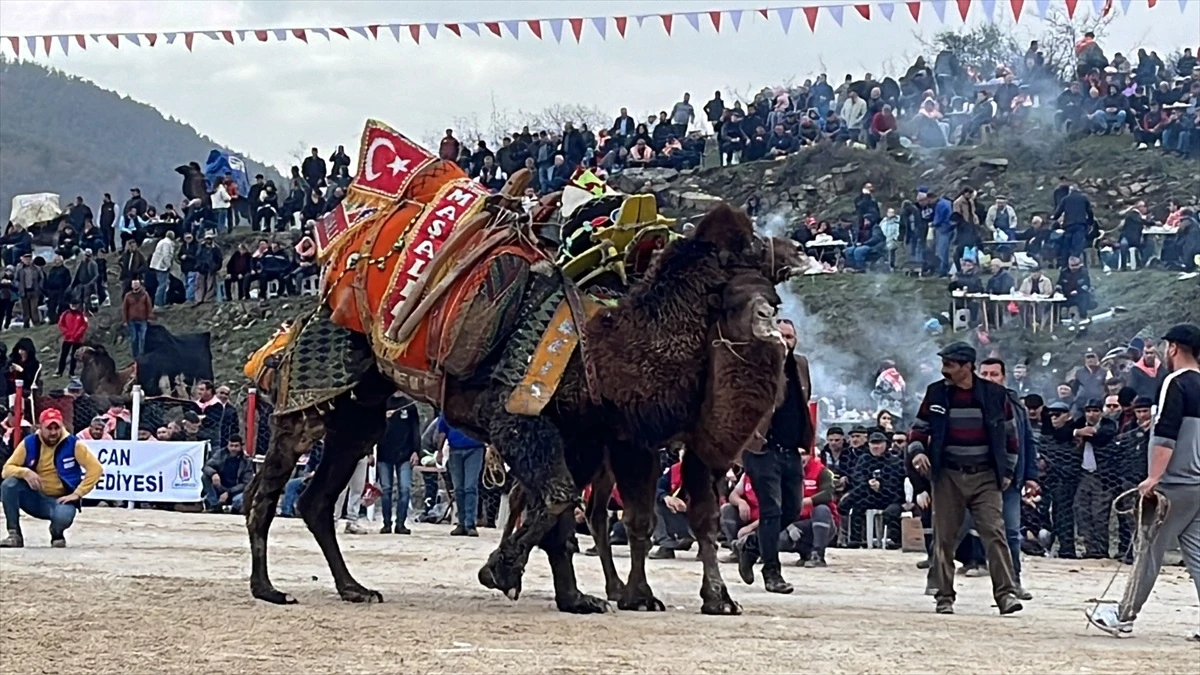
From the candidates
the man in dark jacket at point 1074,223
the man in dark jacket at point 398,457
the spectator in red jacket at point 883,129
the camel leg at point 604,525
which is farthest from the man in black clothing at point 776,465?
the spectator in red jacket at point 883,129

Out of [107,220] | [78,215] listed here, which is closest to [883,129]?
[107,220]

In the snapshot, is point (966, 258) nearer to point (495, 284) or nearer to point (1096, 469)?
point (1096, 469)

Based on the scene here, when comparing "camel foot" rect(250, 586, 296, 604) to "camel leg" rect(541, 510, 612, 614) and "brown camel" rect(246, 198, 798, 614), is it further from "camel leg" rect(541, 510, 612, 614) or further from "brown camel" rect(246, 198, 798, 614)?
"camel leg" rect(541, 510, 612, 614)

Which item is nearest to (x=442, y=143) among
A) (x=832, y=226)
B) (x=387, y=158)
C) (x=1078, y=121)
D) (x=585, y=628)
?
(x=832, y=226)

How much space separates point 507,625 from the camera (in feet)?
32.7

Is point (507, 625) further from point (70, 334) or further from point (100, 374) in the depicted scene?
point (70, 334)

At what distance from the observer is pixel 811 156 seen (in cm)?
3656

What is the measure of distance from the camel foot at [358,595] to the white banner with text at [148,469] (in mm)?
11814

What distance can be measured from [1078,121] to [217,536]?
22.5 m

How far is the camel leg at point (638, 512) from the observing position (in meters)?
11.2

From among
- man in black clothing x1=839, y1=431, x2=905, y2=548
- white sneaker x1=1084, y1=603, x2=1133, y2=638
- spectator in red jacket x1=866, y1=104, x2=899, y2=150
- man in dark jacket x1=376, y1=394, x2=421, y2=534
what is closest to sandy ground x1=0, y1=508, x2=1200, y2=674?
white sneaker x1=1084, y1=603, x2=1133, y2=638

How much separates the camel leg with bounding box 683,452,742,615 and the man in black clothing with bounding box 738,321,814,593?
2.06 metres

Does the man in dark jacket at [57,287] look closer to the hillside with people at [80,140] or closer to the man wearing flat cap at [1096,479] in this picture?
the man wearing flat cap at [1096,479]

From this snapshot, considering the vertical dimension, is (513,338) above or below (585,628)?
above
